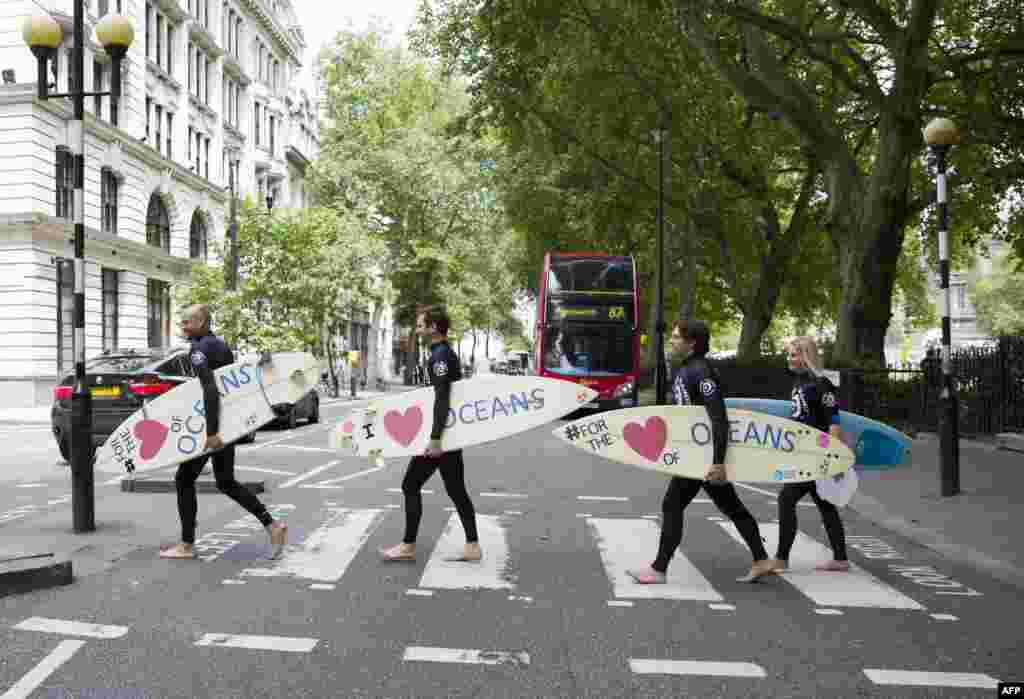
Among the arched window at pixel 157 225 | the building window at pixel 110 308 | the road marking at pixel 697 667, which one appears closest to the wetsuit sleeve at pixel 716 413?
the road marking at pixel 697 667

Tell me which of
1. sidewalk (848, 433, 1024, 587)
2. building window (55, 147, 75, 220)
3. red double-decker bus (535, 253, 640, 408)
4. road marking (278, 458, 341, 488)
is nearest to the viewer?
sidewalk (848, 433, 1024, 587)

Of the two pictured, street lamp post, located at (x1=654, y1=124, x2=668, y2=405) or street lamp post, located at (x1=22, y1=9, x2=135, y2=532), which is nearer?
street lamp post, located at (x1=22, y1=9, x2=135, y2=532)

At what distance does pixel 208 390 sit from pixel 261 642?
258 centimetres

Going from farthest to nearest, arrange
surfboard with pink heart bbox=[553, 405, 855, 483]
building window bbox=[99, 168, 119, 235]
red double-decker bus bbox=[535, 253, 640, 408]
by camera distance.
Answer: building window bbox=[99, 168, 119, 235] → red double-decker bus bbox=[535, 253, 640, 408] → surfboard with pink heart bbox=[553, 405, 855, 483]

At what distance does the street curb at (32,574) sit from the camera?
6039 millimetres

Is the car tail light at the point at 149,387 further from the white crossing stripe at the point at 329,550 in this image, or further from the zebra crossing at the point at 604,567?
Answer: the zebra crossing at the point at 604,567

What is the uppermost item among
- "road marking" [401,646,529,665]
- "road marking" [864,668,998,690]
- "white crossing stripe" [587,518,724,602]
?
"road marking" [401,646,529,665]

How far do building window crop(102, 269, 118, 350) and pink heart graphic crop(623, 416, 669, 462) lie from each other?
29.5 m

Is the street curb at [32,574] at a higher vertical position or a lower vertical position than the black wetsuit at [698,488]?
lower

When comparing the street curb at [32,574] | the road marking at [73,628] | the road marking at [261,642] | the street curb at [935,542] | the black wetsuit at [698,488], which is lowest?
the street curb at [935,542]

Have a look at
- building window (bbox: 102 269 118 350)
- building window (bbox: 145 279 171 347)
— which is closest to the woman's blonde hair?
building window (bbox: 102 269 118 350)

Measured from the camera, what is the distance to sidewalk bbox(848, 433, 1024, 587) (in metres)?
7.86

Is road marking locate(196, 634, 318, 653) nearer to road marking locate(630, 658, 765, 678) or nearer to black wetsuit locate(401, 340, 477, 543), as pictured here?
road marking locate(630, 658, 765, 678)

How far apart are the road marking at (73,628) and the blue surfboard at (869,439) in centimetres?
464
